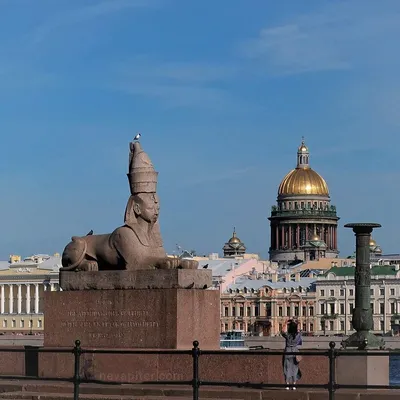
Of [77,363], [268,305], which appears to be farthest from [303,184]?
[77,363]

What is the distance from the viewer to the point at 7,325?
125062mm

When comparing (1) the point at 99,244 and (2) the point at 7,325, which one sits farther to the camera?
(2) the point at 7,325

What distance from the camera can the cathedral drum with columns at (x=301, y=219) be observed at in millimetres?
144750

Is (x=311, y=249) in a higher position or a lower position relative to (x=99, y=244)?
higher

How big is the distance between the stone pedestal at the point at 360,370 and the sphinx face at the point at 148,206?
283cm

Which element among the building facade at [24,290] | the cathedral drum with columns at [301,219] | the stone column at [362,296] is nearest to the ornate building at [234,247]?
the cathedral drum with columns at [301,219]

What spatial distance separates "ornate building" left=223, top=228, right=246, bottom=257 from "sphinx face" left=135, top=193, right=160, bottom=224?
14234 centimetres

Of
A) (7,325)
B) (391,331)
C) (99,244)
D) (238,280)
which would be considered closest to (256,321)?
(238,280)

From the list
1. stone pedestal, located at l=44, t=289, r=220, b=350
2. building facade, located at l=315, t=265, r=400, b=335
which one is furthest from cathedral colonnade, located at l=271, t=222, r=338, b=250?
stone pedestal, located at l=44, t=289, r=220, b=350

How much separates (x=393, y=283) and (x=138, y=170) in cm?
10184

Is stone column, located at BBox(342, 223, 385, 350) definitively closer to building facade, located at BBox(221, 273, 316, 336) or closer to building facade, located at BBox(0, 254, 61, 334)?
building facade, located at BBox(221, 273, 316, 336)

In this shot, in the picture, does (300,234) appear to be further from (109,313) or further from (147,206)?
(109,313)

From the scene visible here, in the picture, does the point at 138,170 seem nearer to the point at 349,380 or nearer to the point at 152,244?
the point at 152,244

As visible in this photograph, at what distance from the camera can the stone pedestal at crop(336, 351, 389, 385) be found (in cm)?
1616
